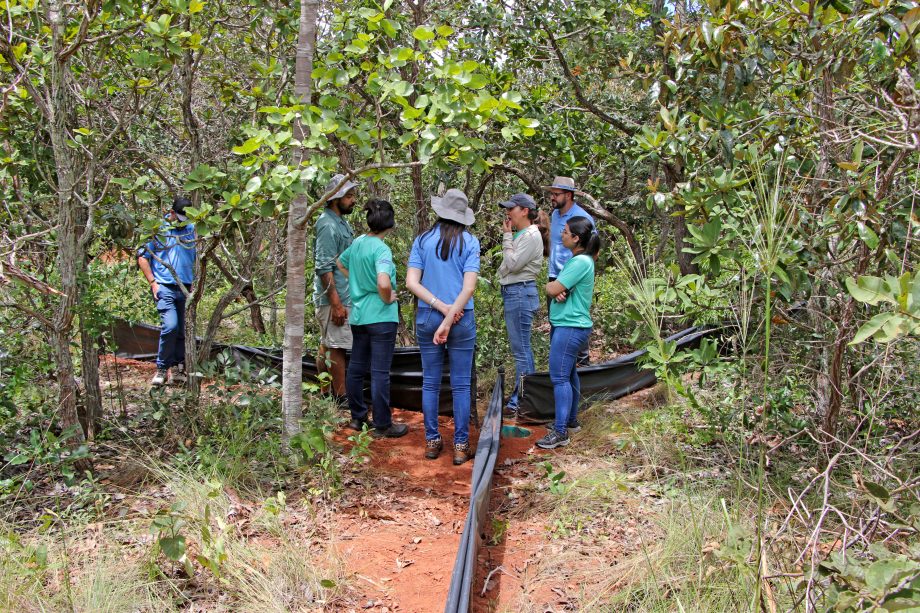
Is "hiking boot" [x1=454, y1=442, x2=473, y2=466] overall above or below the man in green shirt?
below

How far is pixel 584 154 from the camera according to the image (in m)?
7.18

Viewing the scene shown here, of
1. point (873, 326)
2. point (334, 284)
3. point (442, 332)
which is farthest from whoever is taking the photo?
point (334, 284)

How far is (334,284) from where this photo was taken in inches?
217

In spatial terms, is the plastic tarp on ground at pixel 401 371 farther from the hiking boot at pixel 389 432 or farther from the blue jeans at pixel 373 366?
the hiking boot at pixel 389 432

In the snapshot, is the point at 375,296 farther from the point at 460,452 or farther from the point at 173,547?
the point at 173,547

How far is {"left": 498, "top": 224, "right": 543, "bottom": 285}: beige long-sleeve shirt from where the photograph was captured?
5680 mm

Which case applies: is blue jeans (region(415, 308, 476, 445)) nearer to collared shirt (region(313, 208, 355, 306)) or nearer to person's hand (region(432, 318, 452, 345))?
person's hand (region(432, 318, 452, 345))

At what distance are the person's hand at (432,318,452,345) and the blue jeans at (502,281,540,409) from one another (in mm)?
1288

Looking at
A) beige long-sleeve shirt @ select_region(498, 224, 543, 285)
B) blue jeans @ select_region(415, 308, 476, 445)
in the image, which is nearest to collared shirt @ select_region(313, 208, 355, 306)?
blue jeans @ select_region(415, 308, 476, 445)

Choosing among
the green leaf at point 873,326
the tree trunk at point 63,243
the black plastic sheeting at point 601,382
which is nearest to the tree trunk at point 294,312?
the tree trunk at point 63,243

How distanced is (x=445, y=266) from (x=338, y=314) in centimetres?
121

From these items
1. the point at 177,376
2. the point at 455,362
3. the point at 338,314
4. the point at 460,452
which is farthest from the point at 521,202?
the point at 177,376

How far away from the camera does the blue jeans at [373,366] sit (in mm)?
5102

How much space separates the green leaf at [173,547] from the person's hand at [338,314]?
104 inches
